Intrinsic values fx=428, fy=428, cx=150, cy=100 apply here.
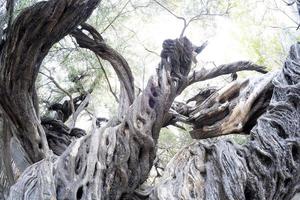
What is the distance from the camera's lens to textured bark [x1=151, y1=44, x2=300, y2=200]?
151 cm

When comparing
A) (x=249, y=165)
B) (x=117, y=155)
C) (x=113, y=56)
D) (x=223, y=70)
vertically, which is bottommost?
(x=249, y=165)

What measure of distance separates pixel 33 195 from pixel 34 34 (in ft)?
2.00

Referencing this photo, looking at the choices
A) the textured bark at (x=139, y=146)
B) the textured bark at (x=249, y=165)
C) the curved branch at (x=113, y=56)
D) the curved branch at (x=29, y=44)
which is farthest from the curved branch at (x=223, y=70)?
the curved branch at (x=29, y=44)

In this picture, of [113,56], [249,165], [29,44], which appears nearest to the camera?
[249,165]

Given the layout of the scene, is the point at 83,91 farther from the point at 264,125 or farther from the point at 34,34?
the point at 264,125

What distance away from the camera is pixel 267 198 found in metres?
1.55

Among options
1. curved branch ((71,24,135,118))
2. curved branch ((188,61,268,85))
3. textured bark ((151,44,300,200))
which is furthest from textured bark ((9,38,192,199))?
curved branch ((188,61,268,85))

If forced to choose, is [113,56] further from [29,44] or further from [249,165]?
[249,165]

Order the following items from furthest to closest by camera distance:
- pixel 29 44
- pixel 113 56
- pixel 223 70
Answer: pixel 223 70 → pixel 113 56 → pixel 29 44

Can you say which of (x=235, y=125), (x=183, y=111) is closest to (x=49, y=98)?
(x=183, y=111)

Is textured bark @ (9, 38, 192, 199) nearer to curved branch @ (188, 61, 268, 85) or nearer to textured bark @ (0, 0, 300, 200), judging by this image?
textured bark @ (0, 0, 300, 200)

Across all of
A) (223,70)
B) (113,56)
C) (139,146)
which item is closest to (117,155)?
(139,146)

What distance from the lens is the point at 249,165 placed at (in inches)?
61.8

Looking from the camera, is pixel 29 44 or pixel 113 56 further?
pixel 113 56
